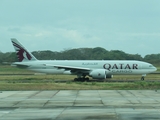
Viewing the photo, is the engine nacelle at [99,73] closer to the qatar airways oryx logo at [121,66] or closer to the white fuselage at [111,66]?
the qatar airways oryx logo at [121,66]

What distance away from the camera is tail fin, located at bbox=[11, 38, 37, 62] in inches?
1889

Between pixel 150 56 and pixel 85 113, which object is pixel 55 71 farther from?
pixel 150 56

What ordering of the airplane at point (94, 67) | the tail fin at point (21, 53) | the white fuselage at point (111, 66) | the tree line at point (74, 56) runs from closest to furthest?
the airplane at point (94, 67), the white fuselage at point (111, 66), the tail fin at point (21, 53), the tree line at point (74, 56)

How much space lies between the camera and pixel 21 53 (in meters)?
48.2

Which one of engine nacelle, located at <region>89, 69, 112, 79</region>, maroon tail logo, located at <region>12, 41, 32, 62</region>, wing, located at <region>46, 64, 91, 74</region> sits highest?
maroon tail logo, located at <region>12, 41, 32, 62</region>

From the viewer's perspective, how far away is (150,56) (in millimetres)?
176500

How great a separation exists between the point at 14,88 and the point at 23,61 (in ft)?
63.4

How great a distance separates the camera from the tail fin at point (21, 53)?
47969 millimetres

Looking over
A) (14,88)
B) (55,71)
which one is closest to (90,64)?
(55,71)

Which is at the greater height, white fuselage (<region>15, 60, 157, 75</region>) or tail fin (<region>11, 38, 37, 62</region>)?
tail fin (<region>11, 38, 37, 62</region>)

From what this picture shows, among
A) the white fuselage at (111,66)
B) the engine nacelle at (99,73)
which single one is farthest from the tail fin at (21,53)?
the engine nacelle at (99,73)

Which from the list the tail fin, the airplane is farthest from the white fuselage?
the tail fin

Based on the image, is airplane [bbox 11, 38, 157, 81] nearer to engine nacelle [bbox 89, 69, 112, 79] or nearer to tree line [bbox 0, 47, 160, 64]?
engine nacelle [bbox 89, 69, 112, 79]

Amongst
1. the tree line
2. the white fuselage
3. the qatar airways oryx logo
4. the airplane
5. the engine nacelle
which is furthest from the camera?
the tree line
